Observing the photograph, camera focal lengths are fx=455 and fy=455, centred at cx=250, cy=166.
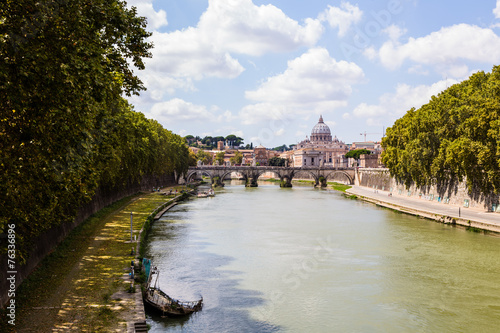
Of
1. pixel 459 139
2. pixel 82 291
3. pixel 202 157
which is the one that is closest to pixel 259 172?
Result: pixel 459 139

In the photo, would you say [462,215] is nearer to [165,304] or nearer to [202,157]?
[165,304]

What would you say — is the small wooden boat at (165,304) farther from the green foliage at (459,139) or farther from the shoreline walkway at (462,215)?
the green foliage at (459,139)

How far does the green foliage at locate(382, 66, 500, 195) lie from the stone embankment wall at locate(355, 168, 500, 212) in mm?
923

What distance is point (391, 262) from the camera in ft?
83.0

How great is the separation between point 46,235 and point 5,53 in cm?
1162

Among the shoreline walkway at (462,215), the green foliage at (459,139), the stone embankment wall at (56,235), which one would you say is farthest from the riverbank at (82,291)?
the green foliage at (459,139)

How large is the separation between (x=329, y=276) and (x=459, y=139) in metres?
23.7

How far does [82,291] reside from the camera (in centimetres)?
1508

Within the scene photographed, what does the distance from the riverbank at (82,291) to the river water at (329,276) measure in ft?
6.25

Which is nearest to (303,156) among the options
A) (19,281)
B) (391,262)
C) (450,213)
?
(450,213)

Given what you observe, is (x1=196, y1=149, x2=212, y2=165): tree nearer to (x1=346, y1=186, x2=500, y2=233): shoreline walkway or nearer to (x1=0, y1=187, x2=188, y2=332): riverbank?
(x1=346, y1=186, x2=500, y2=233): shoreline walkway

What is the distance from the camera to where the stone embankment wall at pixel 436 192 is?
136ft

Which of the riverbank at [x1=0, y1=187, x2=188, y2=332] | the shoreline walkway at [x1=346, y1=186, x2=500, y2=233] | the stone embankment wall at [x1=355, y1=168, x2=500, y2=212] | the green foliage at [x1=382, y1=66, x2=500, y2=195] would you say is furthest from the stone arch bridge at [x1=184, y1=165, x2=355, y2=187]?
the riverbank at [x1=0, y1=187, x2=188, y2=332]

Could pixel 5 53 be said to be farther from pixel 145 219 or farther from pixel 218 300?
pixel 145 219
